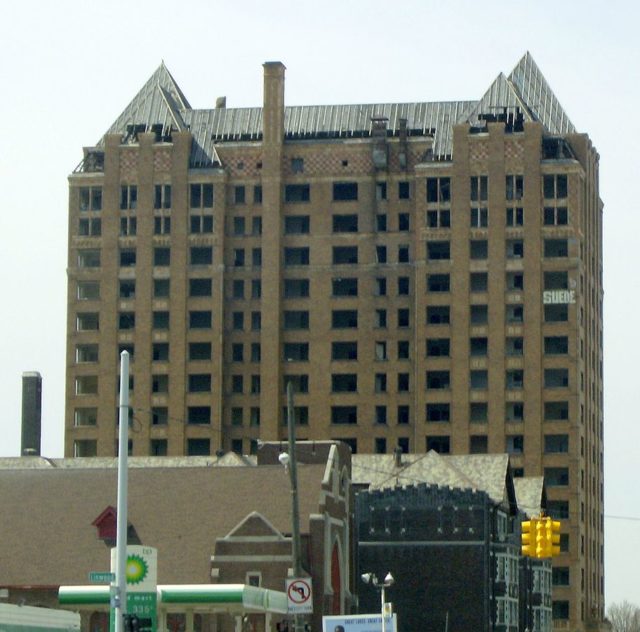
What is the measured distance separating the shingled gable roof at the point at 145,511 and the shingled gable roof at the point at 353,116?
71.9 metres

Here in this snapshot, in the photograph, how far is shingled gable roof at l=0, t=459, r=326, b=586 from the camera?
92062mm

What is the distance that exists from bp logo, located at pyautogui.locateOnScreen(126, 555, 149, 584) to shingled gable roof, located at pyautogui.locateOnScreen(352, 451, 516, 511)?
2633 inches

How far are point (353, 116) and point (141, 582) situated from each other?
12423cm

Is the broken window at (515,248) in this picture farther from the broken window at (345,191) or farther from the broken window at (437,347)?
the broken window at (345,191)

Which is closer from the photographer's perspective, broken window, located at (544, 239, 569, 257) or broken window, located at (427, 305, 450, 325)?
broken window, located at (544, 239, 569, 257)

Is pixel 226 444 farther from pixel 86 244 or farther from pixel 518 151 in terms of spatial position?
pixel 518 151

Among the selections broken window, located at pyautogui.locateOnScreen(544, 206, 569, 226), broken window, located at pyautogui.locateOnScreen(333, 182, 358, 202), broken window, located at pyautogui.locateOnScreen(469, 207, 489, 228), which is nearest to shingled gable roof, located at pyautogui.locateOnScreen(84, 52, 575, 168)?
broken window, located at pyautogui.locateOnScreen(333, 182, 358, 202)

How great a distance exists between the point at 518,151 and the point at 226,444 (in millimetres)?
33630

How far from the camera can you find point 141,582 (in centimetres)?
4916

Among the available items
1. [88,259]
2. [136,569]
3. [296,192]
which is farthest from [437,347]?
[136,569]

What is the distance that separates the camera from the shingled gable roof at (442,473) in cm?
11769

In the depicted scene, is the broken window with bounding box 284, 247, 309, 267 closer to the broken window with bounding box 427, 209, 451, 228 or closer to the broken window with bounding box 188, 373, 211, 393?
the broken window with bounding box 427, 209, 451, 228

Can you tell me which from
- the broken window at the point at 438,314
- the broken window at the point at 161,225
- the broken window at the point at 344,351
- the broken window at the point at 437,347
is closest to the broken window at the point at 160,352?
the broken window at the point at 161,225

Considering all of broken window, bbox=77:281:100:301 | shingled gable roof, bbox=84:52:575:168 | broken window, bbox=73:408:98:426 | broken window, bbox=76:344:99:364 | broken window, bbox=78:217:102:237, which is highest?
shingled gable roof, bbox=84:52:575:168
